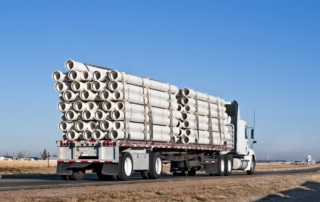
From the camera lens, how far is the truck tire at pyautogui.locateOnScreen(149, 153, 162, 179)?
31.4 meters

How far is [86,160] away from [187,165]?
996 cm

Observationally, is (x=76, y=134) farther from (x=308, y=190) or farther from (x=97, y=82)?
(x=308, y=190)

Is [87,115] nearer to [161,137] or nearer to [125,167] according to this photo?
[125,167]

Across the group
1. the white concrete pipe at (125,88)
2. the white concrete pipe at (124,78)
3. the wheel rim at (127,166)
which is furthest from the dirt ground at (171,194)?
the white concrete pipe at (124,78)

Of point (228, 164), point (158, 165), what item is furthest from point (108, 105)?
point (228, 164)

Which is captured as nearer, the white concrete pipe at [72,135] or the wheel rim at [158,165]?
the white concrete pipe at [72,135]

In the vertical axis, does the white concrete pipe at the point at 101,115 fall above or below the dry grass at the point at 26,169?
above

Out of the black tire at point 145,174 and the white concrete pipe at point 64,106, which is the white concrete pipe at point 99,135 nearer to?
the white concrete pipe at point 64,106

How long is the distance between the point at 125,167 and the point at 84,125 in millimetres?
2677

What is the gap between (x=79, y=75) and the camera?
28.7 m

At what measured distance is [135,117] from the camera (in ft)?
99.2

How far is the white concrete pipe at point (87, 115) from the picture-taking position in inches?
1137

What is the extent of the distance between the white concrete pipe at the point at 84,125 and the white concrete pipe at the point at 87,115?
217 millimetres

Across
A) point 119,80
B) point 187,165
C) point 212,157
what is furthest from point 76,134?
point 212,157
